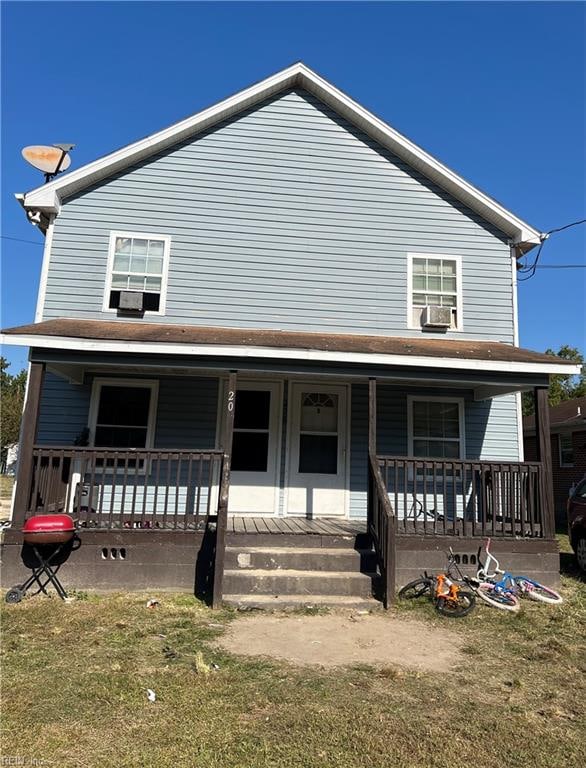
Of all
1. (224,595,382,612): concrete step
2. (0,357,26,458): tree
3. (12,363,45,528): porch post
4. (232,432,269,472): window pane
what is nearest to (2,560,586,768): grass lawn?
(224,595,382,612): concrete step

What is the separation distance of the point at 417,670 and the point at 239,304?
6.29m

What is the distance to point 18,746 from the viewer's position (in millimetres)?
2957

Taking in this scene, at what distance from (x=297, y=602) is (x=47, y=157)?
8.55 meters

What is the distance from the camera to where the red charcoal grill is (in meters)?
5.85

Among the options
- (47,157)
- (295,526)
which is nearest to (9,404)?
(47,157)

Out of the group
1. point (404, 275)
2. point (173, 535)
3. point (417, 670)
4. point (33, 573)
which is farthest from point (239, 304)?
point (417, 670)

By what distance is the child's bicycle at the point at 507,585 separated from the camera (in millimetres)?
6300

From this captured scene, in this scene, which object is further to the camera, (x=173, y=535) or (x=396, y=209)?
(x=396, y=209)

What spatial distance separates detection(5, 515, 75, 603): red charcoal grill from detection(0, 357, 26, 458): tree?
26898 millimetres

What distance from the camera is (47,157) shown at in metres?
9.45

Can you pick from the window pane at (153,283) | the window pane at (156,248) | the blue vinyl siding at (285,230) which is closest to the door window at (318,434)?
the blue vinyl siding at (285,230)

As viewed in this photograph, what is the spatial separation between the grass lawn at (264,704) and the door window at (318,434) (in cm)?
383

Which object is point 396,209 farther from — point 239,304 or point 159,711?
point 159,711

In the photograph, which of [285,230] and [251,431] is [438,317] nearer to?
[285,230]
